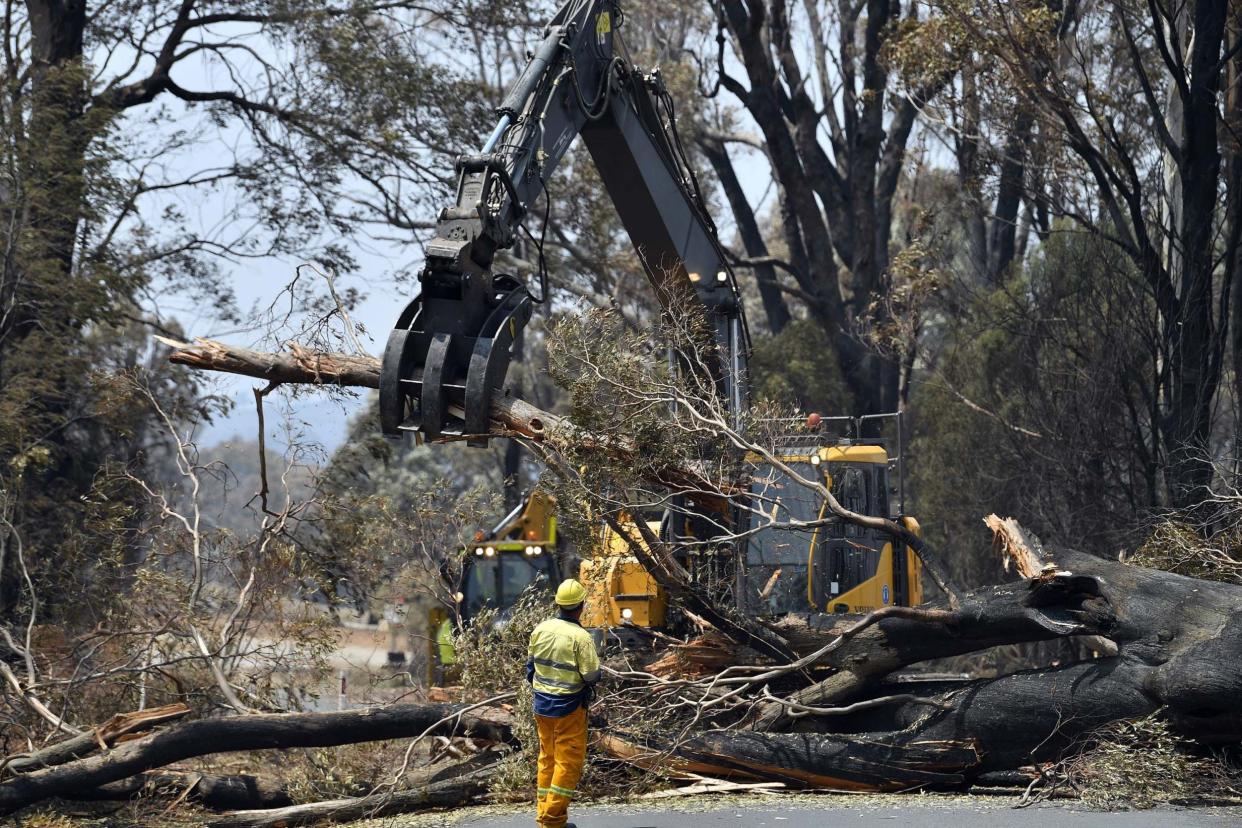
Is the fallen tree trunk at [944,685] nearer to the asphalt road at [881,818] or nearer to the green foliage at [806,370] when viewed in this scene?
the asphalt road at [881,818]

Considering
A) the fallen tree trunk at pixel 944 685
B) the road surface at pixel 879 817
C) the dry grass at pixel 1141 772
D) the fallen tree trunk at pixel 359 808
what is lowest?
the fallen tree trunk at pixel 359 808

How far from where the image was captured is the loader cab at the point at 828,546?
10.9m

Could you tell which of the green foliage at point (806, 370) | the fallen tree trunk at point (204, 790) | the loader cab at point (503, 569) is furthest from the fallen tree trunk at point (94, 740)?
the green foliage at point (806, 370)

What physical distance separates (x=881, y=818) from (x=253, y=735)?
4368mm

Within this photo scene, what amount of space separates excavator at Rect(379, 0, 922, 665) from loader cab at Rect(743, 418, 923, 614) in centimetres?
2

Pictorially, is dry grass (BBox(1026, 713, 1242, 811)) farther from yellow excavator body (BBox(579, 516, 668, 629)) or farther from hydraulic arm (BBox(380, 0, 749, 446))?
hydraulic arm (BBox(380, 0, 749, 446))

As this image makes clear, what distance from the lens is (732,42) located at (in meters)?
27.3

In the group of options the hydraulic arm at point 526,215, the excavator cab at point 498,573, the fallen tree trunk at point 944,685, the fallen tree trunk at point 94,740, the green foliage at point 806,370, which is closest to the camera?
the hydraulic arm at point 526,215

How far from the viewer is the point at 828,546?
11352 mm

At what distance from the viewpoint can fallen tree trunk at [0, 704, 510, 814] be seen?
357 inches

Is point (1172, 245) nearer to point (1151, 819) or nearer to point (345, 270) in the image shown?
point (1151, 819)

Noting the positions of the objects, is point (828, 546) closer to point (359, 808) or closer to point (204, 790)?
point (359, 808)

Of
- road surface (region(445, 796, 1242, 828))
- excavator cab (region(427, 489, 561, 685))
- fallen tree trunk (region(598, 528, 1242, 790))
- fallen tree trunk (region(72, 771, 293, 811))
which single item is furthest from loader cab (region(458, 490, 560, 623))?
road surface (region(445, 796, 1242, 828))

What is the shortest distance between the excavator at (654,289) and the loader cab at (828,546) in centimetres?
2
